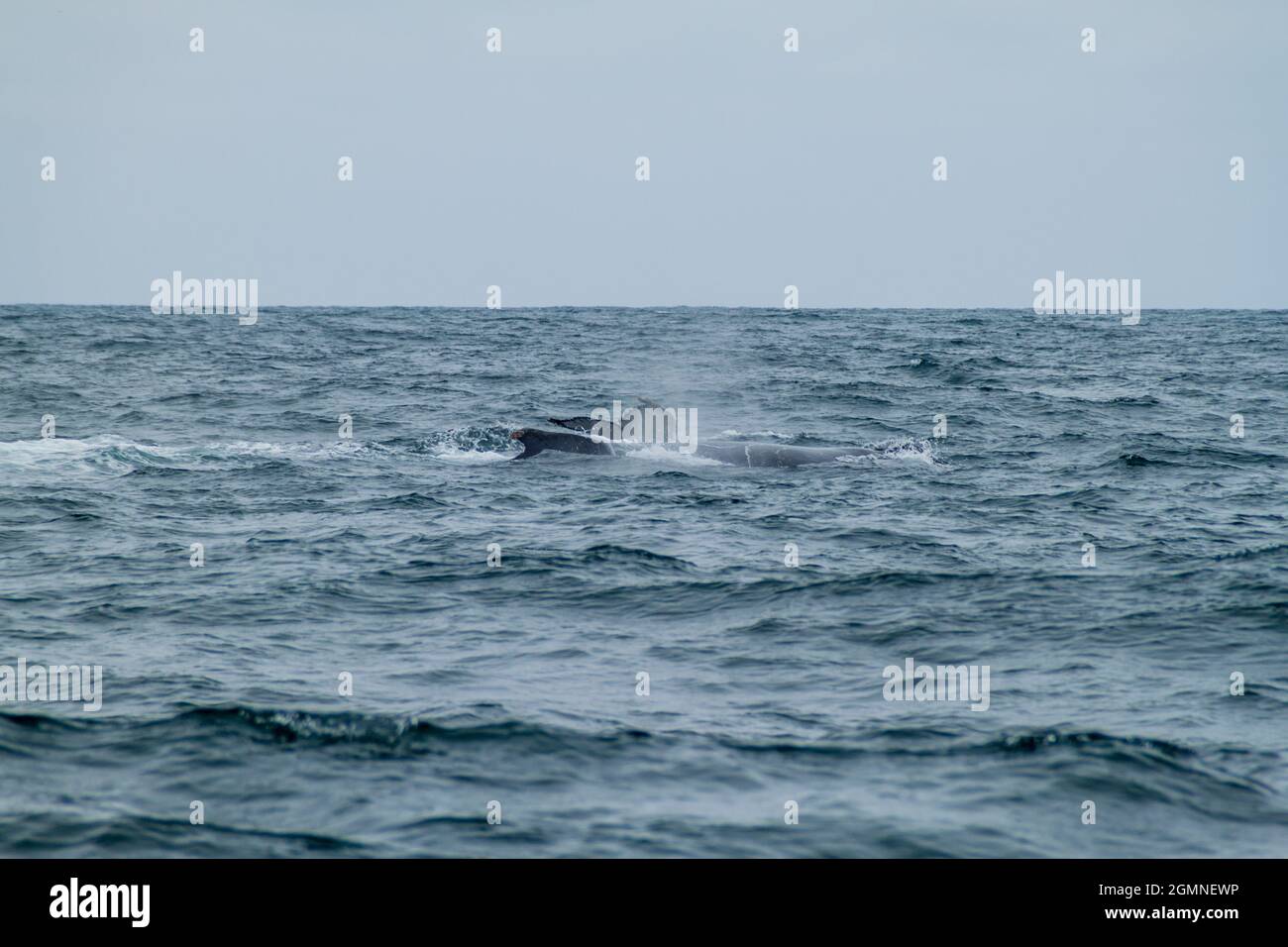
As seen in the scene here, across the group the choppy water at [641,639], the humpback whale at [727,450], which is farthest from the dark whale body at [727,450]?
the choppy water at [641,639]

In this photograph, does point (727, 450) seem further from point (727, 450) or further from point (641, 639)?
point (641, 639)

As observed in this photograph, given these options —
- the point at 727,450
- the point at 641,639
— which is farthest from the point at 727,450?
the point at 641,639

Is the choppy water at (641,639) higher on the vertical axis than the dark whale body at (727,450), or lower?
lower

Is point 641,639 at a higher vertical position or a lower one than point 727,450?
lower

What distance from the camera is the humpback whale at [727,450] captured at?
2492cm

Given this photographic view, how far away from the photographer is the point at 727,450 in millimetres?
25672

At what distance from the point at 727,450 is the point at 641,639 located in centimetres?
1296

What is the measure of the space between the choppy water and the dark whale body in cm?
70

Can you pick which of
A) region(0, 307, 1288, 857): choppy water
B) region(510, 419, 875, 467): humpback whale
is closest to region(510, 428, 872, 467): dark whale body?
region(510, 419, 875, 467): humpback whale

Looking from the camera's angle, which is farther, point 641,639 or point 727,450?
point 727,450

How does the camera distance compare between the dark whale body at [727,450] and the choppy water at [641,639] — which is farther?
the dark whale body at [727,450]

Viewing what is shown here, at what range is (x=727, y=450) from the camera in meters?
25.7

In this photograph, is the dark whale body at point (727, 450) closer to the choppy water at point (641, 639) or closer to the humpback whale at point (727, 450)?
the humpback whale at point (727, 450)

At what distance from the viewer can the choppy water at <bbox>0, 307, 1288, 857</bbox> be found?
8367mm
